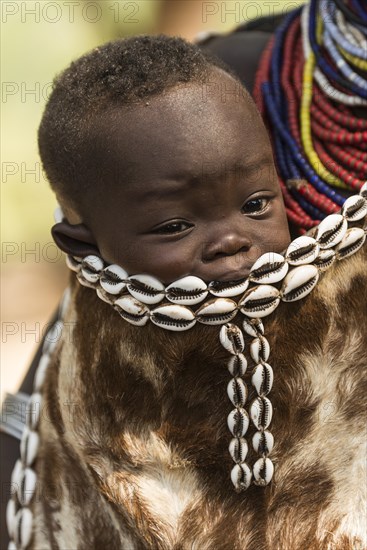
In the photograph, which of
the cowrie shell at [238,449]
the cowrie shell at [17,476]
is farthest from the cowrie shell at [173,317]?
the cowrie shell at [17,476]

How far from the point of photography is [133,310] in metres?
1.47

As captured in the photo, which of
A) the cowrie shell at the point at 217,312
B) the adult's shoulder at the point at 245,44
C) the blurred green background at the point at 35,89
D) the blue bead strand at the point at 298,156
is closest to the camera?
the cowrie shell at the point at 217,312

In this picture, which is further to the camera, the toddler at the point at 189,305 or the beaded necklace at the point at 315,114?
the beaded necklace at the point at 315,114

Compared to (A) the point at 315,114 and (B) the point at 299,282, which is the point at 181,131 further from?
(A) the point at 315,114

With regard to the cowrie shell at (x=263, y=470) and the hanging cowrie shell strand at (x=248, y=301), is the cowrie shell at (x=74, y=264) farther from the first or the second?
the cowrie shell at (x=263, y=470)

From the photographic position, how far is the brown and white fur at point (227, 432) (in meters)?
1.49

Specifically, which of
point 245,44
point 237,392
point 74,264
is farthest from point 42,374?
point 245,44

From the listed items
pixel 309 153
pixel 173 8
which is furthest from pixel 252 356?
pixel 173 8

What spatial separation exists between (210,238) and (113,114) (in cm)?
27

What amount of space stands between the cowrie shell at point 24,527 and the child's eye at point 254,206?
773 millimetres

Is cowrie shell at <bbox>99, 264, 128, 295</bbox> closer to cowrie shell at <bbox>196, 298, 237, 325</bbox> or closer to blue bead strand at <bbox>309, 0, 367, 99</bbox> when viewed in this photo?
cowrie shell at <bbox>196, 298, 237, 325</bbox>

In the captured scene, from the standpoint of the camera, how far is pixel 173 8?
5.57m

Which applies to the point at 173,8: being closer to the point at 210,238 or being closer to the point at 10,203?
the point at 10,203

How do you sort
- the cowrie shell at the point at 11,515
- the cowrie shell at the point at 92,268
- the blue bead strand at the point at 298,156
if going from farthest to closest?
1. the cowrie shell at the point at 11,515
2. the blue bead strand at the point at 298,156
3. the cowrie shell at the point at 92,268
